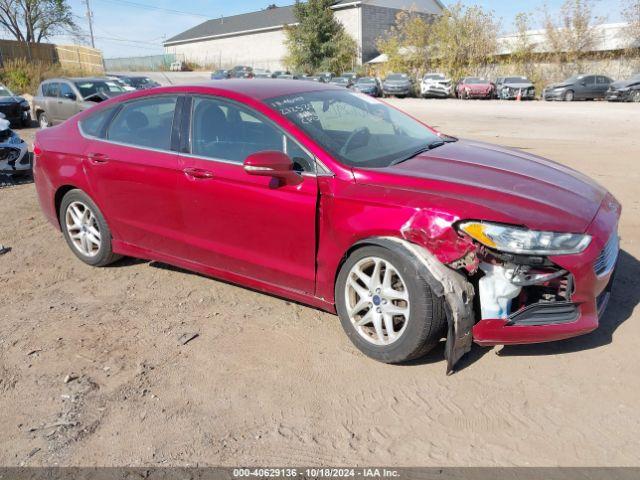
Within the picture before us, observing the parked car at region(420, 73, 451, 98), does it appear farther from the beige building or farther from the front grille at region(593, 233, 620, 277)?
the front grille at region(593, 233, 620, 277)

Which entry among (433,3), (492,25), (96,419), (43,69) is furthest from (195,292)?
(433,3)

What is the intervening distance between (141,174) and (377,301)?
219cm

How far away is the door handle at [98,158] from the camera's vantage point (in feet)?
15.6

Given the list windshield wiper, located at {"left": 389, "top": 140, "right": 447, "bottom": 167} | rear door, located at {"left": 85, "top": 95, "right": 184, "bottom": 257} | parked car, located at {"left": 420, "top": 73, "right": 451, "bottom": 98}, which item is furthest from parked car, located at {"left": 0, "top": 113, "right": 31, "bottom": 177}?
parked car, located at {"left": 420, "top": 73, "right": 451, "bottom": 98}

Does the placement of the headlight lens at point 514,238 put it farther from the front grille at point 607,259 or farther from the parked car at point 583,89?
the parked car at point 583,89

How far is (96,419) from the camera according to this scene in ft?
10.0

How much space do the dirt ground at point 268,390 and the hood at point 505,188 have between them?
85cm

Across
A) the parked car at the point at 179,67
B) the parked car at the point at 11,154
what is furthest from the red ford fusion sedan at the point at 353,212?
the parked car at the point at 179,67

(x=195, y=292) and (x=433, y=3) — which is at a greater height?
(x=433, y=3)

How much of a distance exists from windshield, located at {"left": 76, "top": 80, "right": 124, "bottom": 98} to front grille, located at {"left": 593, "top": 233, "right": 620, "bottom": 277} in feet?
47.6

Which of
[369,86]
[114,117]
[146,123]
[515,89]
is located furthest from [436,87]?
[146,123]

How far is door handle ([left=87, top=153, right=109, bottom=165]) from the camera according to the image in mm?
4754

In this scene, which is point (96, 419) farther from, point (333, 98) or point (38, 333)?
point (333, 98)

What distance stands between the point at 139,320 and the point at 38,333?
2.24ft
